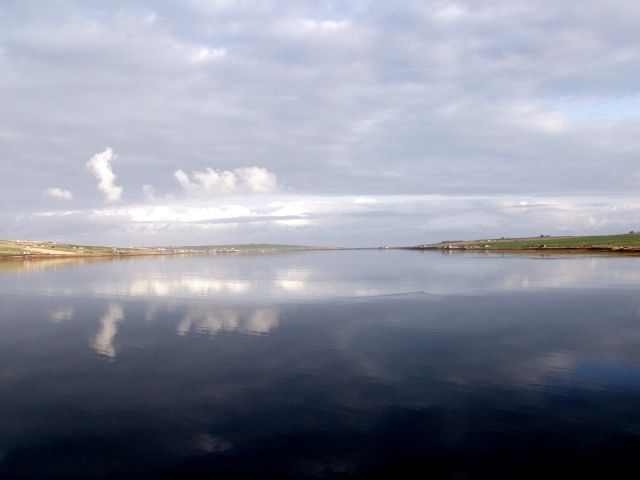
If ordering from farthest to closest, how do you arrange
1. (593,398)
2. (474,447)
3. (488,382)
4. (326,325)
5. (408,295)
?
(408,295) < (326,325) < (488,382) < (593,398) < (474,447)

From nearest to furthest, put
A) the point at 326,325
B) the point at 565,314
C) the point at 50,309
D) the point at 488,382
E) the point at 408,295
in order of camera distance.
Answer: the point at 488,382
the point at 326,325
the point at 565,314
the point at 50,309
the point at 408,295

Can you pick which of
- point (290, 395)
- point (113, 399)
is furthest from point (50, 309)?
point (290, 395)

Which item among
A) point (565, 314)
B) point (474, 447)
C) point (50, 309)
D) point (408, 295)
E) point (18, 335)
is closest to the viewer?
point (474, 447)

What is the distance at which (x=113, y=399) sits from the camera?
18.0 meters

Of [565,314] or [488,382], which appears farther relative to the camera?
[565,314]

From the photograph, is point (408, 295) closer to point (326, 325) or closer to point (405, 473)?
point (326, 325)

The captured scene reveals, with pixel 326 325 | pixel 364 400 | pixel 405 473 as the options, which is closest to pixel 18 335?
pixel 326 325

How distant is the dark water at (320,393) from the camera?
43.9 feet

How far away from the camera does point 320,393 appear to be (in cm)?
1856

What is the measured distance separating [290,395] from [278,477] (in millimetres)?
5818

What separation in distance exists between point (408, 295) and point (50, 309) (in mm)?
32082

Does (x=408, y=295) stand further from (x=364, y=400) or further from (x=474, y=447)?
(x=474, y=447)

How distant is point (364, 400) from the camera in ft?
58.4

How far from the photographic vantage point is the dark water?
13383mm
